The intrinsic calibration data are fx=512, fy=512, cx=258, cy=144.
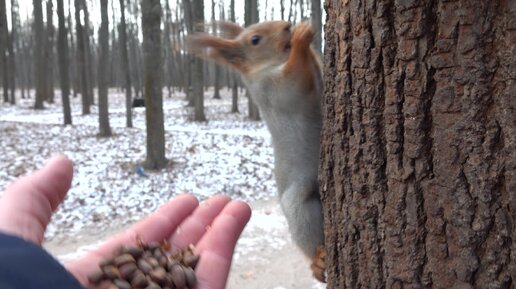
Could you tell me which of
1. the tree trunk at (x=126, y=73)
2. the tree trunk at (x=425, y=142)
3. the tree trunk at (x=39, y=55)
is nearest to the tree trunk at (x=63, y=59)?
the tree trunk at (x=126, y=73)

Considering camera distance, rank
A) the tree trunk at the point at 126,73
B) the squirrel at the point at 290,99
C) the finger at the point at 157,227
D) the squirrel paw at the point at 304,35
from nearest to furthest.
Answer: the finger at the point at 157,227
the squirrel at the point at 290,99
the squirrel paw at the point at 304,35
the tree trunk at the point at 126,73

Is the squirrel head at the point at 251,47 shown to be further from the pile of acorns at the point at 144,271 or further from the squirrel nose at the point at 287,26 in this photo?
the pile of acorns at the point at 144,271

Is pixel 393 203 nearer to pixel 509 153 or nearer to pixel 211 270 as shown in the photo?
pixel 509 153

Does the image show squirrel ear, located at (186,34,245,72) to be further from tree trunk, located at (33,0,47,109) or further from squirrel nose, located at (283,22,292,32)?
tree trunk, located at (33,0,47,109)

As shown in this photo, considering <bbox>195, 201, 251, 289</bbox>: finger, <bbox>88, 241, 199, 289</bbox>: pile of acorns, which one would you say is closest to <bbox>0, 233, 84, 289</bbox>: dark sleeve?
<bbox>88, 241, 199, 289</bbox>: pile of acorns

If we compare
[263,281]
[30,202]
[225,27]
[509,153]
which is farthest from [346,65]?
[263,281]

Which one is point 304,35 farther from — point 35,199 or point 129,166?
point 129,166
